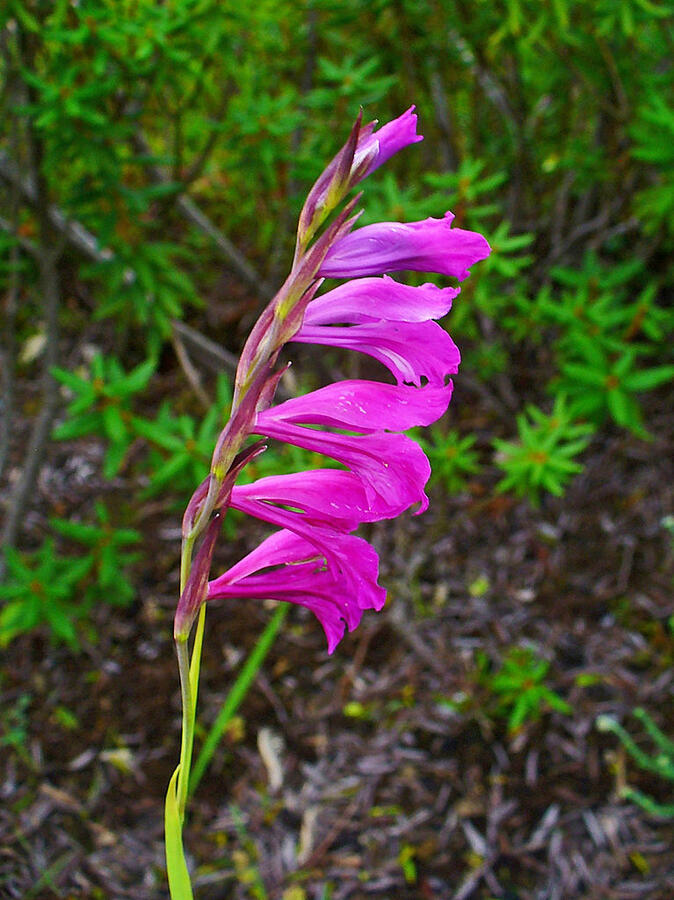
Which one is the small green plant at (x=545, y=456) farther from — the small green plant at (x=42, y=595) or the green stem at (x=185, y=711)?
the green stem at (x=185, y=711)

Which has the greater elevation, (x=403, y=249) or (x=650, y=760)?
(x=403, y=249)

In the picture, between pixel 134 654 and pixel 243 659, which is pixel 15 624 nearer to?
pixel 134 654

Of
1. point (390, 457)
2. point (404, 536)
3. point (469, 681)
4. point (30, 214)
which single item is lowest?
point (469, 681)

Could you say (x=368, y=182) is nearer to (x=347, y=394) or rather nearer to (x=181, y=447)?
(x=181, y=447)

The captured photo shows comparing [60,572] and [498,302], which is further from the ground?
[498,302]

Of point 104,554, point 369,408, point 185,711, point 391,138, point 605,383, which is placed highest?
point 391,138

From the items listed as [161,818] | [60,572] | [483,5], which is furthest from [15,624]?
[483,5]

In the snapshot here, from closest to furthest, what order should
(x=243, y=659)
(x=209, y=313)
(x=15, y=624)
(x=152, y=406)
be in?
(x=15, y=624) < (x=243, y=659) < (x=152, y=406) < (x=209, y=313)

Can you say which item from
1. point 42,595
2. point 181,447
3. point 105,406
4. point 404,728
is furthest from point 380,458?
point 404,728
